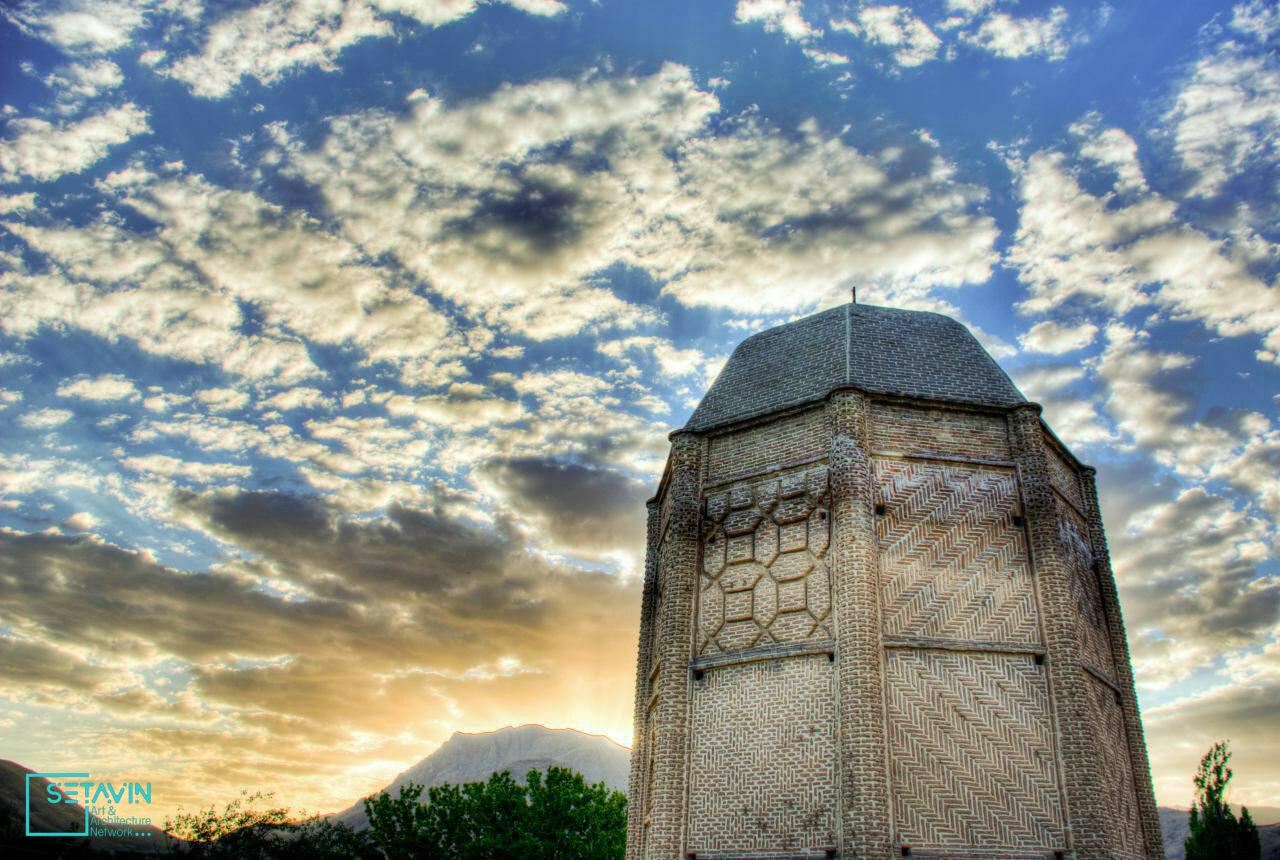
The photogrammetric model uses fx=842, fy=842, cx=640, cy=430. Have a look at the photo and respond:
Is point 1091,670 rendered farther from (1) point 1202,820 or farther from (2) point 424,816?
(2) point 424,816

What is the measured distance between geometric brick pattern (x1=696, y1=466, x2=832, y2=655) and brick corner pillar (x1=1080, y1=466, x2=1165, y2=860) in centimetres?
690

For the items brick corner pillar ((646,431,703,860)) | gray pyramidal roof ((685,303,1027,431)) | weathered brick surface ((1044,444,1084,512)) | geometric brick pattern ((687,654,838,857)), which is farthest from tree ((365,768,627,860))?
weathered brick surface ((1044,444,1084,512))

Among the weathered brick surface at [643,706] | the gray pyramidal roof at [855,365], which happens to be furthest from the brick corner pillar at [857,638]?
the weathered brick surface at [643,706]

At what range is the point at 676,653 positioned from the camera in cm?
1619

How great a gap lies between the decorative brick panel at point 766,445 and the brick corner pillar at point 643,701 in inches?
156

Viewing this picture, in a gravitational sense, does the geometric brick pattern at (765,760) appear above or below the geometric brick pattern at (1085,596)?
below

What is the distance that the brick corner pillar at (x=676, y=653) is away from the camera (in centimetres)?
1481

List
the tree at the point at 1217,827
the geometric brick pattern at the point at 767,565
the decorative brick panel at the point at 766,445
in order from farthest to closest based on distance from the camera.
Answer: the tree at the point at 1217,827, the decorative brick panel at the point at 766,445, the geometric brick pattern at the point at 767,565

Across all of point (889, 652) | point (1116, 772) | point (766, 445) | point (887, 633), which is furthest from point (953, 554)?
point (1116, 772)

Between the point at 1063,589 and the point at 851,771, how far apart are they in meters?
5.13

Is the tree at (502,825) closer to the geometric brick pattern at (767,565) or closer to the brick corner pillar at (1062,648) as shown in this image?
the geometric brick pattern at (767,565)

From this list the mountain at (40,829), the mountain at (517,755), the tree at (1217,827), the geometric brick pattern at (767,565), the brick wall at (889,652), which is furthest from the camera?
the mountain at (517,755)

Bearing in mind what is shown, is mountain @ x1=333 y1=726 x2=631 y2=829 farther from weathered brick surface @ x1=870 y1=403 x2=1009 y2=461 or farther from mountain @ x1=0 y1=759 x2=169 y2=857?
weathered brick surface @ x1=870 y1=403 x2=1009 y2=461

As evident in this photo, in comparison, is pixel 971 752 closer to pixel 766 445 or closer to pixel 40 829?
pixel 766 445
